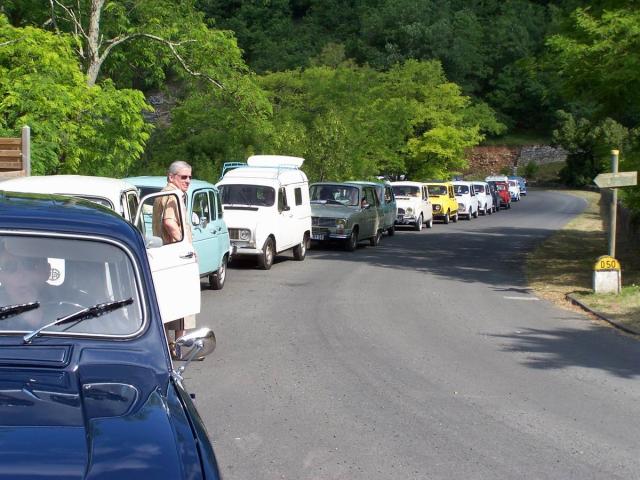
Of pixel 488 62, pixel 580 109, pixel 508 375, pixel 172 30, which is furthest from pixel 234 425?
pixel 488 62

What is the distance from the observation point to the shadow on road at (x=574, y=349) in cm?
1075

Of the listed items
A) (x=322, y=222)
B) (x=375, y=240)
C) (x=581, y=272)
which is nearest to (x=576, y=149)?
(x=375, y=240)

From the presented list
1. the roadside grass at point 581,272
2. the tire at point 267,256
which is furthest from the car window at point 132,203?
the tire at point 267,256

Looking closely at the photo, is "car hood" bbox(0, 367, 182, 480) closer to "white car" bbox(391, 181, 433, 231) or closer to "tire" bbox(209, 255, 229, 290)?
"tire" bbox(209, 255, 229, 290)

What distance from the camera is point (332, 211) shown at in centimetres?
2570

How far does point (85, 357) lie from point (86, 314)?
0.93ft

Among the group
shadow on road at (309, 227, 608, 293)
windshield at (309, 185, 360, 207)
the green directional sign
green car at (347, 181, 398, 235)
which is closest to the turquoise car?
shadow on road at (309, 227, 608, 293)

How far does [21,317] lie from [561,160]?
357 feet

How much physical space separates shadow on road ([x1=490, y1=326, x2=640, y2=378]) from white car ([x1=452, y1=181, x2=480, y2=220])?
33417mm

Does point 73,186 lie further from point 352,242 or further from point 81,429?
point 352,242

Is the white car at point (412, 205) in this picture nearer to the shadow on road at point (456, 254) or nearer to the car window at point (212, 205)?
the shadow on road at point (456, 254)

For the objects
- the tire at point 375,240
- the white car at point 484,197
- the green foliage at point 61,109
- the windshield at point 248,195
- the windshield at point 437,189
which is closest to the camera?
the green foliage at point 61,109

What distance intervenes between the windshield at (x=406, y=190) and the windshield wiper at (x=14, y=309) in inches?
1300

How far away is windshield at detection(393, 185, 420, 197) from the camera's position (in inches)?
1460
